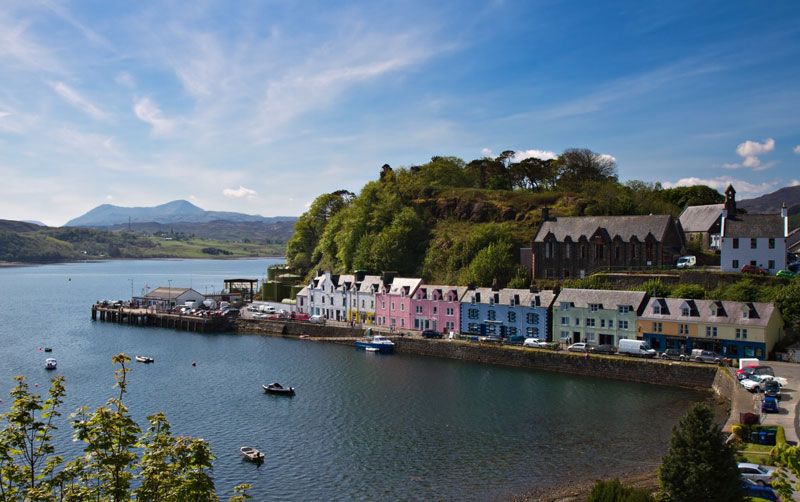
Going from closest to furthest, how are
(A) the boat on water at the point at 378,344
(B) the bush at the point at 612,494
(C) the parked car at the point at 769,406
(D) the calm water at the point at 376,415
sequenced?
(B) the bush at the point at 612,494
(D) the calm water at the point at 376,415
(C) the parked car at the point at 769,406
(A) the boat on water at the point at 378,344

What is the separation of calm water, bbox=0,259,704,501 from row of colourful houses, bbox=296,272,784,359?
325 inches

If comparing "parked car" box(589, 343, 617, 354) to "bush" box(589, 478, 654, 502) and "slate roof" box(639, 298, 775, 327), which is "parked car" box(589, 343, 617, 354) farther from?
"bush" box(589, 478, 654, 502)

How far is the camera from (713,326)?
Answer: 2195 inches

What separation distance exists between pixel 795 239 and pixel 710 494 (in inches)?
3701

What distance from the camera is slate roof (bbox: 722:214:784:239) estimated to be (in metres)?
65.7

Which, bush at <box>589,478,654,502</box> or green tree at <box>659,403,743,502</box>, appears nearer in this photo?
green tree at <box>659,403,743,502</box>

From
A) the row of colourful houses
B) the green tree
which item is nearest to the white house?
the row of colourful houses

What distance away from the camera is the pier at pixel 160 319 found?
9156cm

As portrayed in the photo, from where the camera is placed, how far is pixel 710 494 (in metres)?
23.3

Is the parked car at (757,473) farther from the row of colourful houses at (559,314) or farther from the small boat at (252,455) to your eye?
the row of colourful houses at (559,314)

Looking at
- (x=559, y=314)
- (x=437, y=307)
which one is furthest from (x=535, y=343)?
(x=437, y=307)

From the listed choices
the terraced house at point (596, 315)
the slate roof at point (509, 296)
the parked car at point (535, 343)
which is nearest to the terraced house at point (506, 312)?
the slate roof at point (509, 296)

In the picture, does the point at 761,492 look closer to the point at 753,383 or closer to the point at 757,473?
the point at 757,473

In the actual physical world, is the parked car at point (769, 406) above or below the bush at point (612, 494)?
above
